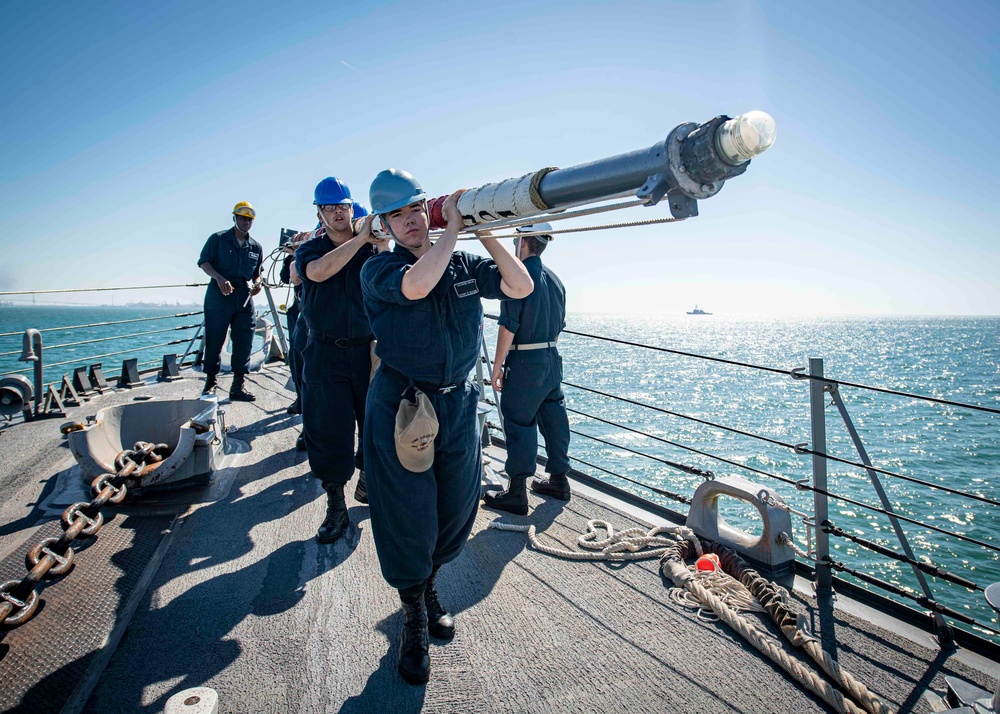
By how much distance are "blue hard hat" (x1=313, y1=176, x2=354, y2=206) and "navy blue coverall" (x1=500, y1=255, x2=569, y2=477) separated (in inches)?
46.6

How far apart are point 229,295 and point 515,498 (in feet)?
14.5

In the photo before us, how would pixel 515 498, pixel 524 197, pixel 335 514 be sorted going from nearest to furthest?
pixel 524 197 → pixel 335 514 → pixel 515 498

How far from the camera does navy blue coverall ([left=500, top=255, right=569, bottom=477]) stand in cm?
387

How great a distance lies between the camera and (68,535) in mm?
2953

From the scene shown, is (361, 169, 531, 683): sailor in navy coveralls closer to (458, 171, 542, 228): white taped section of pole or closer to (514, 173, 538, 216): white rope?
(458, 171, 542, 228): white taped section of pole

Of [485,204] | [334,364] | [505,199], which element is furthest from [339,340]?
[505,199]

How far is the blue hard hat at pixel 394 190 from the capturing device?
2.21 m

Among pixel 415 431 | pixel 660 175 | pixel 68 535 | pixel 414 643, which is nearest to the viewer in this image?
pixel 660 175

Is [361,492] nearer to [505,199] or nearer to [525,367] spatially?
[525,367]

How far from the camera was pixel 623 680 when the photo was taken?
2279 millimetres

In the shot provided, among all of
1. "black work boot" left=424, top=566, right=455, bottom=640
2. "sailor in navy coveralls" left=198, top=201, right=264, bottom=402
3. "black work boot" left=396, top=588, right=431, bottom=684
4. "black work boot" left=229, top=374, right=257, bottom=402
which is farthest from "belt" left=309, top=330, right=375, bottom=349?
"black work boot" left=229, top=374, right=257, bottom=402

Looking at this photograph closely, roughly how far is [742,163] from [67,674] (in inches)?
114

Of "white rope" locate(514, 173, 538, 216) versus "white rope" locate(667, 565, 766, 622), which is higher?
"white rope" locate(514, 173, 538, 216)

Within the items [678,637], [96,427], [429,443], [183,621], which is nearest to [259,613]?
[183,621]
